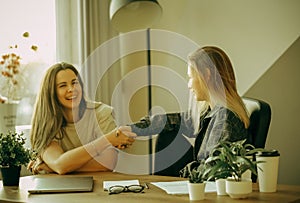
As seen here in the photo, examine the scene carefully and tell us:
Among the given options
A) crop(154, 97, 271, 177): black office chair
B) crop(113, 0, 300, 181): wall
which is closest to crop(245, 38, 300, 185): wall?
crop(113, 0, 300, 181): wall

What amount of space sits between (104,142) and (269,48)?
4.48ft

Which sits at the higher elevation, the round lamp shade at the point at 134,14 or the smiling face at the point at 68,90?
the round lamp shade at the point at 134,14

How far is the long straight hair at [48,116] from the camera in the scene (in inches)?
102

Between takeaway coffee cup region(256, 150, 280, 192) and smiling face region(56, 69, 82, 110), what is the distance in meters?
1.11

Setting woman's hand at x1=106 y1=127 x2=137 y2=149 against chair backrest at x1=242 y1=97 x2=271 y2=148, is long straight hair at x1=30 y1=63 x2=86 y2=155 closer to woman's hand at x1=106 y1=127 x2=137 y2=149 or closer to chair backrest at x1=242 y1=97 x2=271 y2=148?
woman's hand at x1=106 y1=127 x2=137 y2=149

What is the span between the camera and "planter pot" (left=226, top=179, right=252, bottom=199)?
1756 mm

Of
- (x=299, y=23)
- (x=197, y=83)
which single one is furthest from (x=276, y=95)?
(x=197, y=83)

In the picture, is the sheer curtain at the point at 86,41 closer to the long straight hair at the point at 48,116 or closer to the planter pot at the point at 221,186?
the long straight hair at the point at 48,116

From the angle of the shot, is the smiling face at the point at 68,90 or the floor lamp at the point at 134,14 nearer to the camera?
the smiling face at the point at 68,90

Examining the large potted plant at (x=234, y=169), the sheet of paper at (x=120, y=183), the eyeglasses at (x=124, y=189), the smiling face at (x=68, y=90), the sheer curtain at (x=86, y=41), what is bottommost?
the sheet of paper at (x=120, y=183)

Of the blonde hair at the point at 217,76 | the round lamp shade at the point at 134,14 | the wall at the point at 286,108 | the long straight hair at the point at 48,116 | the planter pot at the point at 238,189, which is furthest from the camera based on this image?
the wall at the point at 286,108

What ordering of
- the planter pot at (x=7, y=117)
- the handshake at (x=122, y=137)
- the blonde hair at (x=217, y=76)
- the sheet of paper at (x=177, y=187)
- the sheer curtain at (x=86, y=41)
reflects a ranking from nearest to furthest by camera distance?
the sheet of paper at (x=177, y=187) → the blonde hair at (x=217, y=76) → the handshake at (x=122, y=137) → the planter pot at (x=7, y=117) → the sheer curtain at (x=86, y=41)

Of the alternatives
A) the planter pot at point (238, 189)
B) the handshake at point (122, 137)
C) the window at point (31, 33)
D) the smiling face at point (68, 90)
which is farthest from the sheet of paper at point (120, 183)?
the window at point (31, 33)

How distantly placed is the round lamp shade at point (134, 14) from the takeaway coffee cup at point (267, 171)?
52.5 inches
